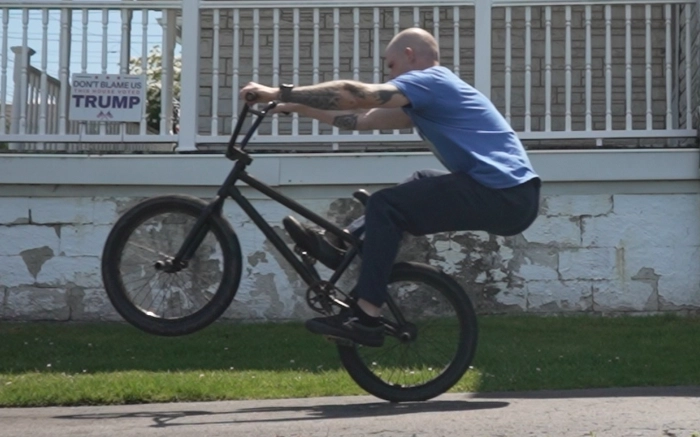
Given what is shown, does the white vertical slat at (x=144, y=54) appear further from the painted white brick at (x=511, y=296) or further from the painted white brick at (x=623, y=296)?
the painted white brick at (x=623, y=296)

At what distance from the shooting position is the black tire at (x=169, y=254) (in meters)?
5.42

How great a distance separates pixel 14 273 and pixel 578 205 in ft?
13.4

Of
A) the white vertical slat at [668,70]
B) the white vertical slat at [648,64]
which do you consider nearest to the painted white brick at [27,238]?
the white vertical slat at [648,64]

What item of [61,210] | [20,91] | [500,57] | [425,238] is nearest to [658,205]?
[425,238]

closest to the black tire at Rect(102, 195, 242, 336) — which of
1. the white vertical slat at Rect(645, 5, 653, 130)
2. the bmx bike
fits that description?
the bmx bike

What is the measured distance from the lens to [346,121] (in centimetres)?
549

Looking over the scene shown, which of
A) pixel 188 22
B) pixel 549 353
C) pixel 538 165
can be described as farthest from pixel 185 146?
pixel 549 353

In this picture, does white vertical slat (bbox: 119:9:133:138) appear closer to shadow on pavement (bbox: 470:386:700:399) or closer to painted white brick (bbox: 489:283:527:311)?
painted white brick (bbox: 489:283:527:311)

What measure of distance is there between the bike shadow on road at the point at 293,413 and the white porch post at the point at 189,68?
377cm

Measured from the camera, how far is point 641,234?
852 cm

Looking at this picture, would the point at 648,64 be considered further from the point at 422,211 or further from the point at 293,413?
the point at 293,413

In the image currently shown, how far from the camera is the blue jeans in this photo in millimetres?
5172

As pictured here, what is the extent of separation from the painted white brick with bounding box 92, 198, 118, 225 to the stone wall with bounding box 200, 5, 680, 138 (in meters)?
1.95

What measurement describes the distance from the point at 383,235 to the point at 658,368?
2.15m
